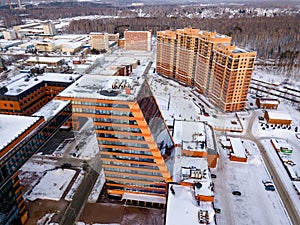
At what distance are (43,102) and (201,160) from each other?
1093 inches

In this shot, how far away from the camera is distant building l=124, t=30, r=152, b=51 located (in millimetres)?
75562

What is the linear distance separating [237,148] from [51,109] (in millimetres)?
24999

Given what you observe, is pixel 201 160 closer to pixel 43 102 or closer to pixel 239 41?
pixel 43 102

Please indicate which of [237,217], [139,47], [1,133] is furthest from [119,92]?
[139,47]

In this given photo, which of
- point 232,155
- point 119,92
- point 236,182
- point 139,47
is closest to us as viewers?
point 119,92

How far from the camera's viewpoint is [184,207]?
18.3 meters

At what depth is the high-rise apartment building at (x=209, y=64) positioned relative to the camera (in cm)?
3835

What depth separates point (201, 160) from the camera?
24.4 metres

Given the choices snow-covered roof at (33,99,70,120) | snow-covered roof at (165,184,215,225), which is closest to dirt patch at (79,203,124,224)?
snow-covered roof at (165,184,215,225)

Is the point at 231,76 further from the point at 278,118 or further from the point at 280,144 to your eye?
the point at 280,144

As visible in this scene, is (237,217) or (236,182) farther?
(236,182)

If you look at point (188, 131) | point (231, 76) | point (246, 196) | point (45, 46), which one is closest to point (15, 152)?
point (188, 131)

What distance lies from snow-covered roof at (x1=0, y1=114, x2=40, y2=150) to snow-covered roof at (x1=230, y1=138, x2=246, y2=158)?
24193 mm

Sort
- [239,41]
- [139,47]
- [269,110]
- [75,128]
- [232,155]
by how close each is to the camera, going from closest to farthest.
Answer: [232,155], [75,128], [269,110], [139,47], [239,41]
